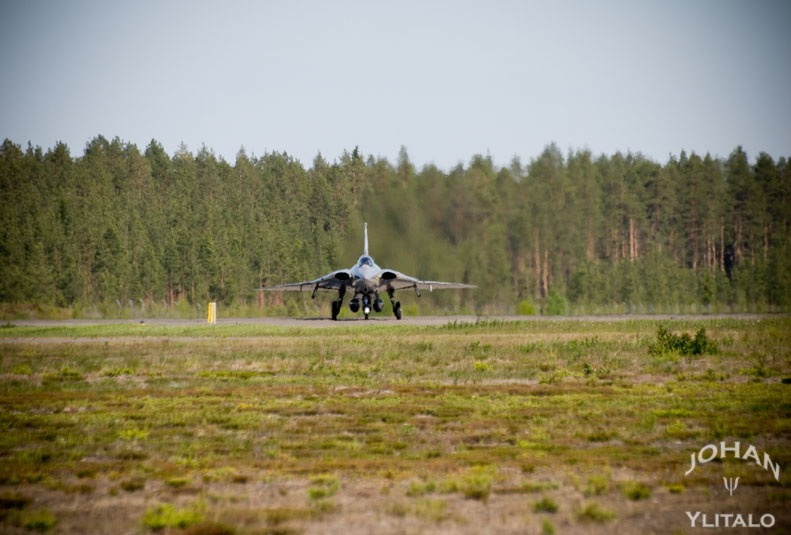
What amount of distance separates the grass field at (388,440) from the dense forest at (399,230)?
32203 mm

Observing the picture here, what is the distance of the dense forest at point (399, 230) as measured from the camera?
2206 inches

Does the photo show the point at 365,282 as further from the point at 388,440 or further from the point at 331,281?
the point at 388,440

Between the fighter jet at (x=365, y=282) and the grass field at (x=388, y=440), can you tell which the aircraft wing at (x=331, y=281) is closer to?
the fighter jet at (x=365, y=282)

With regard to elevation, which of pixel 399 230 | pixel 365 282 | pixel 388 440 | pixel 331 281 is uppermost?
pixel 399 230

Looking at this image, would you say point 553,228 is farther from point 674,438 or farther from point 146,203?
point 146,203

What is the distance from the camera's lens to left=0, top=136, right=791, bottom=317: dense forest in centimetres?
5603

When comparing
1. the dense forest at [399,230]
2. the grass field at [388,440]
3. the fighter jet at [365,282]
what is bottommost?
the grass field at [388,440]

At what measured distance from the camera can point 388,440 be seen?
37.2ft

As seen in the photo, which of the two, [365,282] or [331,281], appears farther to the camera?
[331,281]

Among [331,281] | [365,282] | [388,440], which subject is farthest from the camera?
A: [331,281]

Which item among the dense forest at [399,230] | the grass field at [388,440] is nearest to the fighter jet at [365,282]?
Answer: the dense forest at [399,230]

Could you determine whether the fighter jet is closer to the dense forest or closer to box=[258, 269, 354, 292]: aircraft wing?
box=[258, 269, 354, 292]: aircraft wing

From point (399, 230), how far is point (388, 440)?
4321cm

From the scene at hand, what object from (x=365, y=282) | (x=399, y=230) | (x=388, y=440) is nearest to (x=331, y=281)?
(x=365, y=282)
